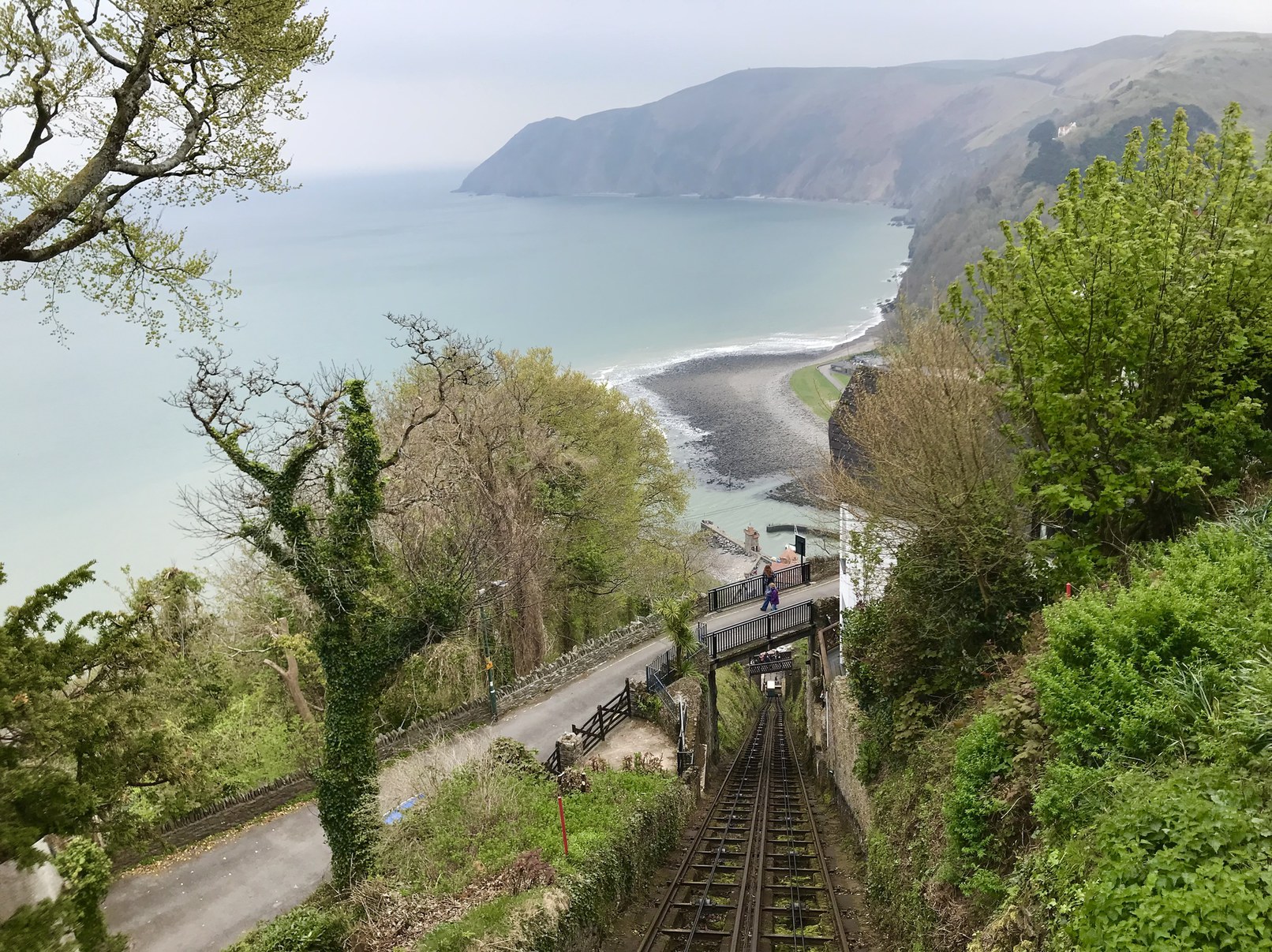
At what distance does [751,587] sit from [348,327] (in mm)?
67881

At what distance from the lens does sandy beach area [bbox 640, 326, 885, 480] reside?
2368 inches

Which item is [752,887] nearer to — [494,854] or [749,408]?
[494,854]

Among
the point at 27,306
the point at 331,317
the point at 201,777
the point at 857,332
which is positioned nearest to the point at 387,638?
the point at 201,777

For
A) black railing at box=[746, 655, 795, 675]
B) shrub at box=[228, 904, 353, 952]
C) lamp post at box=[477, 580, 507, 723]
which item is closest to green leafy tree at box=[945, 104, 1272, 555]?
shrub at box=[228, 904, 353, 952]

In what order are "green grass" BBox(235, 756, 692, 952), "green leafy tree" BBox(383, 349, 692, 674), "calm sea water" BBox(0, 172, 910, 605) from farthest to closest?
"calm sea water" BBox(0, 172, 910, 605) < "green leafy tree" BBox(383, 349, 692, 674) < "green grass" BBox(235, 756, 692, 952)

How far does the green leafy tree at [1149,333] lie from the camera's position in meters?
9.33

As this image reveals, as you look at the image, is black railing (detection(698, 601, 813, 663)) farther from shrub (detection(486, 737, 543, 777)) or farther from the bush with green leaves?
the bush with green leaves

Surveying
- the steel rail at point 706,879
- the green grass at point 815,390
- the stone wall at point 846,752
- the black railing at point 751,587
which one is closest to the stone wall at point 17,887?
the steel rail at point 706,879

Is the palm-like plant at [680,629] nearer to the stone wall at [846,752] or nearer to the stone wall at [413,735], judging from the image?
the stone wall at [413,735]

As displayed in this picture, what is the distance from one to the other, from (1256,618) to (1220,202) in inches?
249

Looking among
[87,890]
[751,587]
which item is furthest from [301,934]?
[751,587]

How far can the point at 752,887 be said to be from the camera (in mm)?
12859

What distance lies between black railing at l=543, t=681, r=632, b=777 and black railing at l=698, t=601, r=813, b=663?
8.97 ft

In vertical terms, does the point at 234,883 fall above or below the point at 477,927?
below
